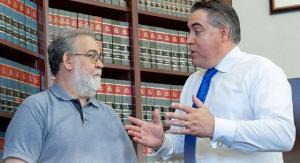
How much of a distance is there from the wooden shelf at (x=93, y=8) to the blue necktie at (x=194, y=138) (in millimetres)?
1283

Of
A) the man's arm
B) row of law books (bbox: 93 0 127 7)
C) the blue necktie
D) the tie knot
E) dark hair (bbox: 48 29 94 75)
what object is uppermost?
row of law books (bbox: 93 0 127 7)

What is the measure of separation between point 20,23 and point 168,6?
1.07m

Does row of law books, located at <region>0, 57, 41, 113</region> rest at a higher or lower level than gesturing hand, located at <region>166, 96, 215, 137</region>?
higher

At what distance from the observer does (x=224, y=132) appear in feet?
6.79

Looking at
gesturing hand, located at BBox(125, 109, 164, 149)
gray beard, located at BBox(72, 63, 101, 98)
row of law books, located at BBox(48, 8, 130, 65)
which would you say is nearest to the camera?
gesturing hand, located at BBox(125, 109, 164, 149)

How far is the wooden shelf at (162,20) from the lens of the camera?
12.5 feet

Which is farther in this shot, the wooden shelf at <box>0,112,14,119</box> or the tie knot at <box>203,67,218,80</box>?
the wooden shelf at <box>0,112,14,119</box>

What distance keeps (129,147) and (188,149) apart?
1.52 feet

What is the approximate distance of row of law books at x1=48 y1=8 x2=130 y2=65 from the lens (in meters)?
3.41

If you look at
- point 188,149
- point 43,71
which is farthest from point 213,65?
point 43,71

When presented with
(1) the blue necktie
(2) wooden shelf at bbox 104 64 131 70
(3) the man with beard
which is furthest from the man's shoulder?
(2) wooden shelf at bbox 104 64 131 70

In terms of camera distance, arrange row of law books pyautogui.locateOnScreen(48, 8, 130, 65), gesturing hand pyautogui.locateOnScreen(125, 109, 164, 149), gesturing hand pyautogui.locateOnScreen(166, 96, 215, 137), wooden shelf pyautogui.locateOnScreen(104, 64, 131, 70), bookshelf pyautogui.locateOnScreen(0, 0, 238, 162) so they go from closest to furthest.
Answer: gesturing hand pyautogui.locateOnScreen(166, 96, 215, 137), gesturing hand pyautogui.locateOnScreen(125, 109, 164, 149), bookshelf pyautogui.locateOnScreen(0, 0, 238, 162), row of law books pyautogui.locateOnScreen(48, 8, 130, 65), wooden shelf pyautogui.locateOnScreen(104, 64, 131, 70)

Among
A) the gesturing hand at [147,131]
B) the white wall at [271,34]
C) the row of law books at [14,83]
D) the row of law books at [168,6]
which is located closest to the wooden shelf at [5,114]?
the row of law books at [14,83]

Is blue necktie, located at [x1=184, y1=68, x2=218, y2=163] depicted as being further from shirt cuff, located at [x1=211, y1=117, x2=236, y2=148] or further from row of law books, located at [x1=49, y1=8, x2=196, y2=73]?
row of law books, located at [x1=49, y1=8, x2=196, y2=73]
